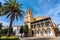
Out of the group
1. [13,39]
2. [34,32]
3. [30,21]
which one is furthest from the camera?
[30,21]

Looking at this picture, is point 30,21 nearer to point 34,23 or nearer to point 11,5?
point 34,23

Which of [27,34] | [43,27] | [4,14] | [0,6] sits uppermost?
[0,6]

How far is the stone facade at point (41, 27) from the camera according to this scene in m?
44.3

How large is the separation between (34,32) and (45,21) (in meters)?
9.58

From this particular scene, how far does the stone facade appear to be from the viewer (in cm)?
4433

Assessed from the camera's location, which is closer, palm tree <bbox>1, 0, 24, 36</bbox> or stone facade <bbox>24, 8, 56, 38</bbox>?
palm tree <bbox>1, 0, 24, 36</bbox>

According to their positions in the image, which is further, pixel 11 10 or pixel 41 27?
pixel 41 27

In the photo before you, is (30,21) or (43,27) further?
(30,21)

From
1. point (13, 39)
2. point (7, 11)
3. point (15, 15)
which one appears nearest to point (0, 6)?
point (7, 11)

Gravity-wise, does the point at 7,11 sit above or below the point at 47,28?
above

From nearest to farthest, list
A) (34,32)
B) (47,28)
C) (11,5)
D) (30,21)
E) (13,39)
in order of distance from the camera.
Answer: (13,39)
(11,5)
(47,28)
(34,32)
(30,21)

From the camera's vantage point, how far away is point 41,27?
158 ft

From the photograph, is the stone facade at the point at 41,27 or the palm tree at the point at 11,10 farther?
the stone facade at the point at 41,27

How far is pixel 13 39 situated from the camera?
16781mm
